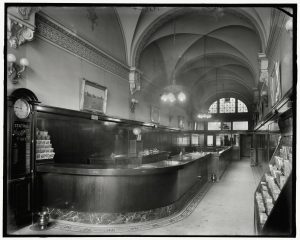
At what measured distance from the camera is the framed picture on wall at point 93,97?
21.3 feet

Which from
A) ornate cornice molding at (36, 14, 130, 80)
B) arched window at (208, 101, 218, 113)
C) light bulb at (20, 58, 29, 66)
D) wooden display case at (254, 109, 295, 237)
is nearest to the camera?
wooden display case at (254, 109, 295, 237)

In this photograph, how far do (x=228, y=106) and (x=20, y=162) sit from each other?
2066 centimetres

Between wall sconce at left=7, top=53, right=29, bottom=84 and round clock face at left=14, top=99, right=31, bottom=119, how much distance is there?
39 cm

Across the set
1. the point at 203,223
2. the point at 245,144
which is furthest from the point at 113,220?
the point at 245,144

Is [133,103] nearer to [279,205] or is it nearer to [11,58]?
[11,58]

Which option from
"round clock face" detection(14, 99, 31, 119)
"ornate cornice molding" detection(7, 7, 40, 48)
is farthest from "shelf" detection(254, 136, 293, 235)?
"ornate cornice molding" detection(7, 7, 40, 48)

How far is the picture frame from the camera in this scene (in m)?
11.2

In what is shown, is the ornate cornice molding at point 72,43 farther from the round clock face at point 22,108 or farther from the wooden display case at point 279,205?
the wooden display case at point 279,205

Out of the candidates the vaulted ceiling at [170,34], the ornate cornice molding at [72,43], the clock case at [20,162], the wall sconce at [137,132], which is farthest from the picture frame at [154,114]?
the clock case at [20,162]

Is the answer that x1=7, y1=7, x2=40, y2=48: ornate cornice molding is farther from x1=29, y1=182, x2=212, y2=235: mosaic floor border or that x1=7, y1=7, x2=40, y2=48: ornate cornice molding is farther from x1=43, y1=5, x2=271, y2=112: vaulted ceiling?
x1=29, y1=182, x2=212, y2=235: mosaic floor border

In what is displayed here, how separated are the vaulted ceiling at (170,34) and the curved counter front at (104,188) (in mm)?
2903

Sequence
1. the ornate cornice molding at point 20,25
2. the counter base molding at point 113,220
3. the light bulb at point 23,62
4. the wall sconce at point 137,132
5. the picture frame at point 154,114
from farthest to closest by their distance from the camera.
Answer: the picture frame at point 154,114 → the wall sconce at point 137,132 → the light bulb at point 23,62 → the ornate cornice molding at point 20,25 → the counter base molding at point 113,220

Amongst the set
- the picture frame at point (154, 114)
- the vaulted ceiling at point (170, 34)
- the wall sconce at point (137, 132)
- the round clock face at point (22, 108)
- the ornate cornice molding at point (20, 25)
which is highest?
the vaulted ceiling at point (170, 34)

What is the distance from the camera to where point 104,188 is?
4.50 m
